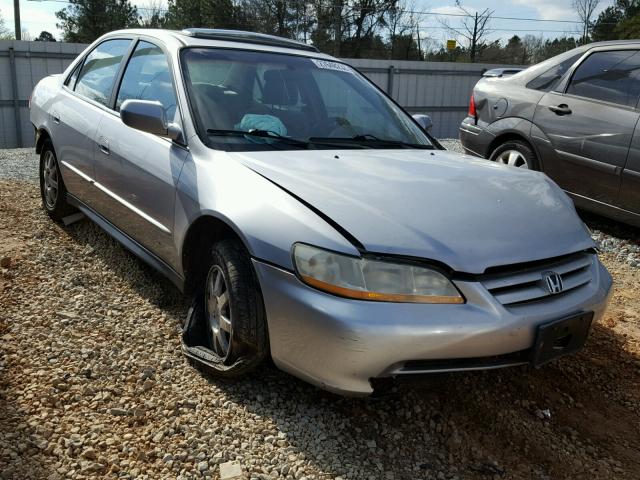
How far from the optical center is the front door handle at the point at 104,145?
12.4 feet

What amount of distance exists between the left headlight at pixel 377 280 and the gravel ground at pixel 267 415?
40cm

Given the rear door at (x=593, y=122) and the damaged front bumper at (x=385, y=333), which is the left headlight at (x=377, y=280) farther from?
the rear door at (x=593, y=122)

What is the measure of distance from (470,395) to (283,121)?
5.67 ft

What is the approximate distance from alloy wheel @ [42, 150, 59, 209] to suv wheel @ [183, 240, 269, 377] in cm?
257

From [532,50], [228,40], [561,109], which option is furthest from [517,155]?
[532,50]

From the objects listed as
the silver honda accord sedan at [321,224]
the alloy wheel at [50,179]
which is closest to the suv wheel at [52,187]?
the alloy wheel at [50,179]

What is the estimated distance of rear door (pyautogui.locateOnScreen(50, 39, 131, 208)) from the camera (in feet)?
13.5

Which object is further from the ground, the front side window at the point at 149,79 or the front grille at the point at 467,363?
the front side window at the point at 149,79

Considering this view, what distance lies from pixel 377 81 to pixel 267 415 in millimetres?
15993

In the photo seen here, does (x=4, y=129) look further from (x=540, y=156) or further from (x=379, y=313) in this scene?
(x=379, y=313)

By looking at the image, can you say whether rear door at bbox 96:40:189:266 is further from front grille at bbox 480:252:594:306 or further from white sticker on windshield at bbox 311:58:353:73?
front grille at bbox 480:252:594:306

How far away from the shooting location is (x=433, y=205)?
252 cm

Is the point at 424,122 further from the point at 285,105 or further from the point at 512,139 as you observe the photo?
the point at 512,139

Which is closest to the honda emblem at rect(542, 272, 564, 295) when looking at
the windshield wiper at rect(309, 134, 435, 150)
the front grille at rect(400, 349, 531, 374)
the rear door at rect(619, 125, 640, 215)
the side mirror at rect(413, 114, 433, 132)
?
the front grille at rect(400, 349, 531, 374)
